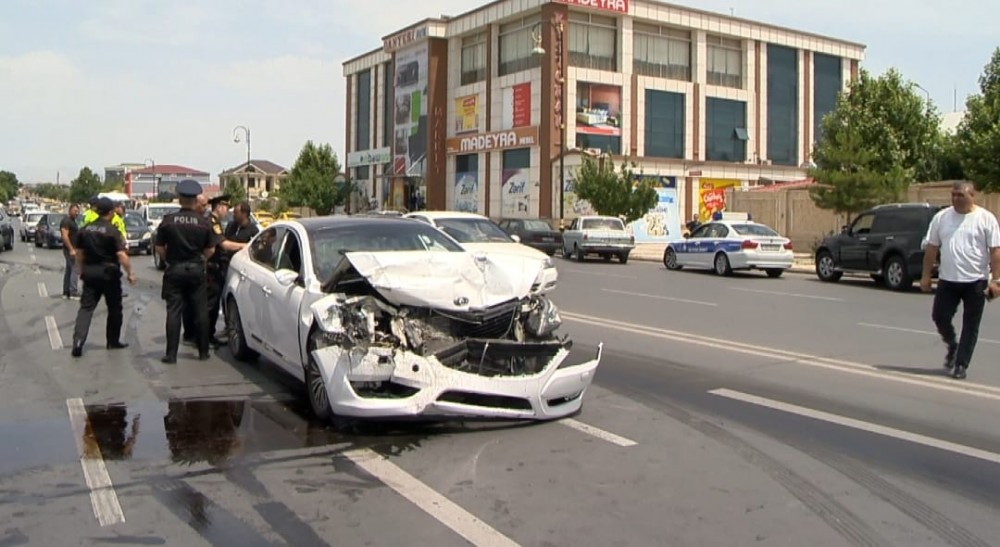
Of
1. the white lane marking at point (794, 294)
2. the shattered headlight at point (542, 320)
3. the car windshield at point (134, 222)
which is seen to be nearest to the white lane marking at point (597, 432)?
the shattered headlight at point (542, 320)

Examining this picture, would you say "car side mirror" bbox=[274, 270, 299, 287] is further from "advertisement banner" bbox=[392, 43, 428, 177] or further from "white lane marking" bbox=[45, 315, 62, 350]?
"advertisement banner" bbox=[392, 43, 428, 177]

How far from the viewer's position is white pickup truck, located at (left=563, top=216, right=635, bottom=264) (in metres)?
32.4

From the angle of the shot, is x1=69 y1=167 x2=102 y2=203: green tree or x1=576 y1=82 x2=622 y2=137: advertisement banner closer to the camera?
x1=576 y1=82 x2=622 y2=137: advertisement banner

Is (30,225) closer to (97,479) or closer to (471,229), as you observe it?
(471,229)

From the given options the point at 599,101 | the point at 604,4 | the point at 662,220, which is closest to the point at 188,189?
the point at 662,220

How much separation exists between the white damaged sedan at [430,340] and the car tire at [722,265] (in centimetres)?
1860

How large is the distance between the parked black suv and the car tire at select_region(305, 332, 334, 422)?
637 inches

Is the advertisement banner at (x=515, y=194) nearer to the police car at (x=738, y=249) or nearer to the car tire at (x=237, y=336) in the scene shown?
the police car at (x=738, y=249)

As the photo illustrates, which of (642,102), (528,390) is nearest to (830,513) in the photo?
(528,390)

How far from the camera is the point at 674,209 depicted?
171ft

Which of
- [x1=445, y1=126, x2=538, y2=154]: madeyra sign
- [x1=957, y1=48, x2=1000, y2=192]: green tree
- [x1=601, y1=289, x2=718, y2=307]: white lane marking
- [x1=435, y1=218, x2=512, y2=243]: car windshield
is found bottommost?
[x1=601, y1=289, x2=718, y2=307]: white lane marking

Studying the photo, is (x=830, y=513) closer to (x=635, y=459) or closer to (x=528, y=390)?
(x=635, y=459)

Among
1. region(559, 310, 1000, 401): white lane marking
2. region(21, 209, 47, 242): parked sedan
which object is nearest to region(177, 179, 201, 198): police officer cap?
region(559, 310, 1000, 401): white lane marking

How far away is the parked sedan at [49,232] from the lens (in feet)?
117
